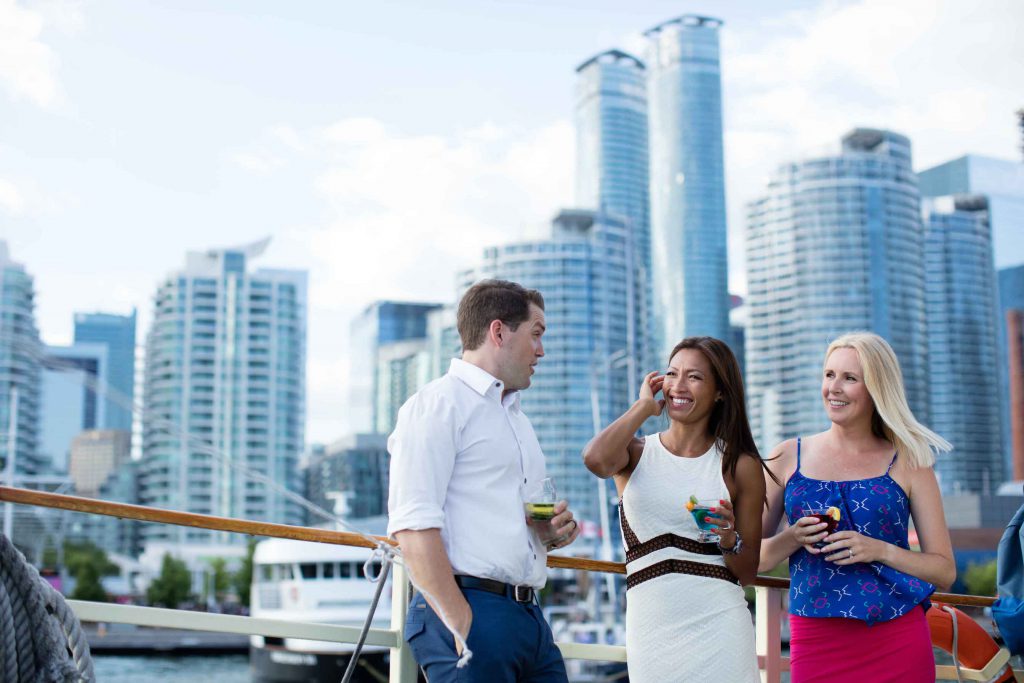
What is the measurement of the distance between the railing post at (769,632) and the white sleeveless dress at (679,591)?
0.71 m

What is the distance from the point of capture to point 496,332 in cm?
244

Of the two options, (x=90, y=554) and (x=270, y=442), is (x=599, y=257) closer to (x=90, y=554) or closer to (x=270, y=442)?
(x=270, y=442)

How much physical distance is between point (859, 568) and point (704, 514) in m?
0.55

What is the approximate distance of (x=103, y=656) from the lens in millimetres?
44344

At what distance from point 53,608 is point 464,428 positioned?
94cm

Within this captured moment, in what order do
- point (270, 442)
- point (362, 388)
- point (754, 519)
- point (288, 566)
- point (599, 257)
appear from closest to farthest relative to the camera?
point (754, 519) < point (288, 566) < point (599, 257) < point (270, 442) < point (362, 388)

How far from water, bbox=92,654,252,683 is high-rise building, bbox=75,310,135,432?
3264 inches

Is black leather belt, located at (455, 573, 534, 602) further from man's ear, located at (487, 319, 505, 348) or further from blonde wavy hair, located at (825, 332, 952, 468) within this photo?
blonde wavy hair, located at (825, 332, 952, 468)

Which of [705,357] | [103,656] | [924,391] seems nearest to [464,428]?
[705,357]

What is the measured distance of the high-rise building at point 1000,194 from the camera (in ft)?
375

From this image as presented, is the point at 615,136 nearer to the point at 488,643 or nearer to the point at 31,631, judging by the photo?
the point at 488,643

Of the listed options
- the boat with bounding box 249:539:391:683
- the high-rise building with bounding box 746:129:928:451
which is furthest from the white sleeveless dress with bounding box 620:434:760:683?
the high-rise building with bounding box 746:129:928:451

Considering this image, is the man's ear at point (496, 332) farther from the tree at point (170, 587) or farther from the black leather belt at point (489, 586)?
the tree at point (170, 587)

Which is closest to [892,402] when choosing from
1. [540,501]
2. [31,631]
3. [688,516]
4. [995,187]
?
[688,516]
